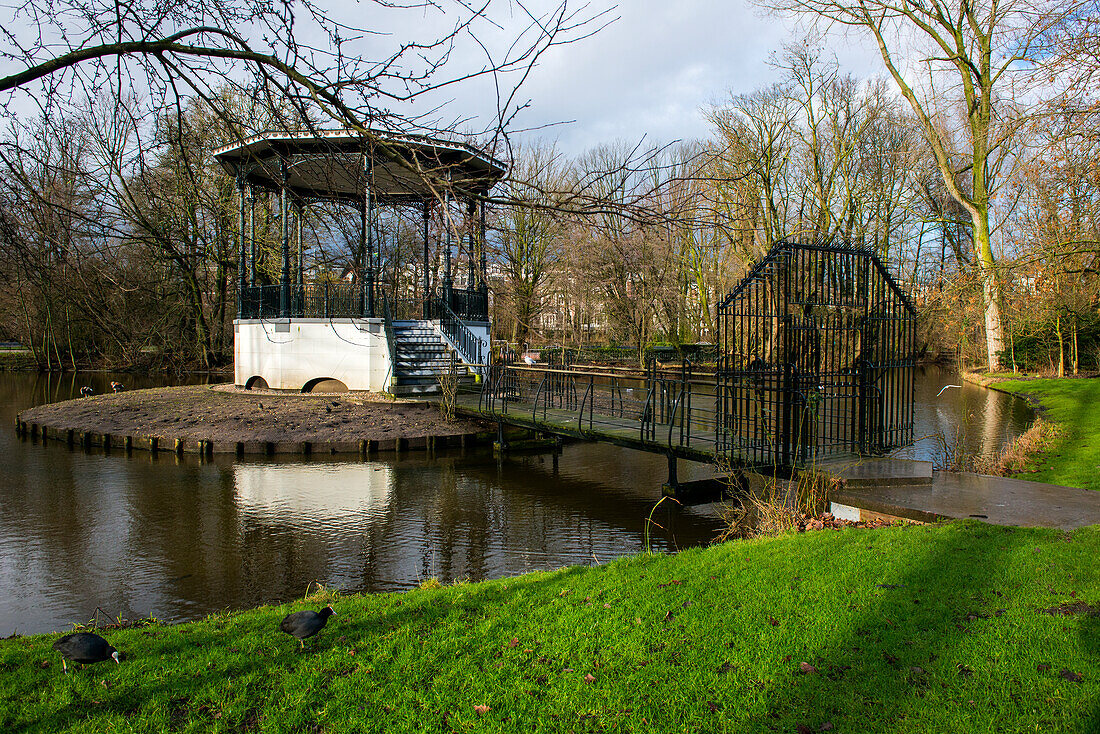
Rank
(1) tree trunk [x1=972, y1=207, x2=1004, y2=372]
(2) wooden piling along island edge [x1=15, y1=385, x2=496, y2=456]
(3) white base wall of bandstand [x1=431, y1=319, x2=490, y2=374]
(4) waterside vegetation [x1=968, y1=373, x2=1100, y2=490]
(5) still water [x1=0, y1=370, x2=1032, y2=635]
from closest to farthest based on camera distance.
→ (5) still water [x1=0, y1=370, x2=1032, y2=635], (4) waterside vegetation [x1=968, y1=373, x2=1100, y2=490], (1) tree trunk [x1=972, y1=207, x2=1004, y2=372], (2) wooden piling along island edge [x1=15, y1=385, x2=496, y2=456], (3) white base wall of bandstand [x1=431, y1=319, x2=490, y2=374]

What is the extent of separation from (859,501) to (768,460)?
52.9 inches

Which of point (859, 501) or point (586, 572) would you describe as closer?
point (586, 572)

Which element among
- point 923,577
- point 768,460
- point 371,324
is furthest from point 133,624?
point 371,324

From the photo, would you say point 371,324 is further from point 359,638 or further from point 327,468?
point 359,638

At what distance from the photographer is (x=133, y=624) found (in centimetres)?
496

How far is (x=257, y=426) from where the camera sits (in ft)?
48.3

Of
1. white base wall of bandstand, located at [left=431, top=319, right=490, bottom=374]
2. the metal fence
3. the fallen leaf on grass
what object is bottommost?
the fallen leaf on grass

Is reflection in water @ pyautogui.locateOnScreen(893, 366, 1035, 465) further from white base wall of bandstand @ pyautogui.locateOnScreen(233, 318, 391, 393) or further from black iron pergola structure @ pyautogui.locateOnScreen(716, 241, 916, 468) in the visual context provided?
white base wall of bandstand @ pyautogui.locateOnScreen(233, 318, 391, 393)

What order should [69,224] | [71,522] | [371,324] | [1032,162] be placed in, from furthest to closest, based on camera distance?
[371,324] < [1032,162] < [71,522] < [69,224]

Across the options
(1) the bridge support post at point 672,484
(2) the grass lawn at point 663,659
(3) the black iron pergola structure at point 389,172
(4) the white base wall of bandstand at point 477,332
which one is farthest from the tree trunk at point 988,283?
(4) the white base wall of bandstand at point 477,332

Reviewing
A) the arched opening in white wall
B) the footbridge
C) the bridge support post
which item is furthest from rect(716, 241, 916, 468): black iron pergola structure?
the arched opening in white wall

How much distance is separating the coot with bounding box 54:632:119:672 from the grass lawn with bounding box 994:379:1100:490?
9.51 metres

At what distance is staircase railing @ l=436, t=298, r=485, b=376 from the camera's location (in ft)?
63.0

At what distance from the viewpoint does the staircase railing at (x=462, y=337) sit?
19209 mm
